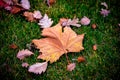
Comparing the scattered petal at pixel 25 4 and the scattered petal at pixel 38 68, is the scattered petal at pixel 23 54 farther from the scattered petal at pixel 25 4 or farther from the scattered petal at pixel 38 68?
the scattered petal at pixel 25 4

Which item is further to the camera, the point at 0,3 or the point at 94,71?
the point at 0,3

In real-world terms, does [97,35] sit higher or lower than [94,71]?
higher

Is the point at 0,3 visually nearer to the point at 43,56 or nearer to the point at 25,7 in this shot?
the point at 25,7

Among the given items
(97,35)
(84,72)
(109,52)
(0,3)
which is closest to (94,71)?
(84,72)

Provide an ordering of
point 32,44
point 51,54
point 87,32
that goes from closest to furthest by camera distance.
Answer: point 51,54 → point 32,44 → point 87,32

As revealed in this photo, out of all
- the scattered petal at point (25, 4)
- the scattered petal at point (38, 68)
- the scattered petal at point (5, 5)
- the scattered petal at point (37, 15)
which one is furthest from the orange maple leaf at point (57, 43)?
the scattered petal at point (5, 5)

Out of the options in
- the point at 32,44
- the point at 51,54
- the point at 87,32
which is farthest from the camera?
the point at 87,32
